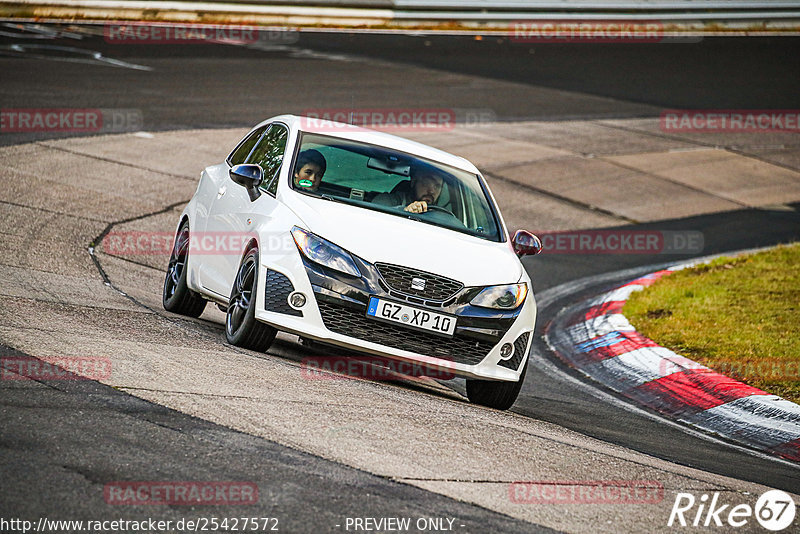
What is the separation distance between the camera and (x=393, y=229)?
25.6 ft

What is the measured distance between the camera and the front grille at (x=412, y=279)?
7379 millimetres

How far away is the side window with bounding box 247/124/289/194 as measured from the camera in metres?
8.48

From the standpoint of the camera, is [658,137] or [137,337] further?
[658,137]

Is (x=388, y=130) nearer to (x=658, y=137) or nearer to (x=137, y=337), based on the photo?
(x=658, y=137)

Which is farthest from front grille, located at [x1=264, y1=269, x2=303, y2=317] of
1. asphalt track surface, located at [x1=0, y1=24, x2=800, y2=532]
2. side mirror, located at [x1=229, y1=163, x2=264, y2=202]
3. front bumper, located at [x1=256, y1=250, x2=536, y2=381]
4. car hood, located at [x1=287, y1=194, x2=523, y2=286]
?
asphalt track surface, located at [x1=0, y1=24, x2=800, y2=532]

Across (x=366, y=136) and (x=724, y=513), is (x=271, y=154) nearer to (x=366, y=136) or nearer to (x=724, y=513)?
(x=366, y=136)

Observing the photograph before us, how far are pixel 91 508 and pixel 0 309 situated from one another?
3.43m

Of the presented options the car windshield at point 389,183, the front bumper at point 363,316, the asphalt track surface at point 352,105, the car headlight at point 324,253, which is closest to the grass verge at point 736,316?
the asphalt track surface at point 352,105

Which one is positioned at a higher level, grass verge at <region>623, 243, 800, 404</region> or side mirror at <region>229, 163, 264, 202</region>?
side mirror at <region>229, 163, 264, 202</region>

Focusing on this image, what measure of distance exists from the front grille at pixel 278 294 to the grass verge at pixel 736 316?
4192 millimetres

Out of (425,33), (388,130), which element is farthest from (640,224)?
(425,33)

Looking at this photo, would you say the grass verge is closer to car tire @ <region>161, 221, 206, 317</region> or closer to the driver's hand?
the driver's hand

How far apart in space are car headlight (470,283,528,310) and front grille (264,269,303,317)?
47.3 inches

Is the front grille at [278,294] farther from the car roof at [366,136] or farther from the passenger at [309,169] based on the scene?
the car roof at [366,136]
